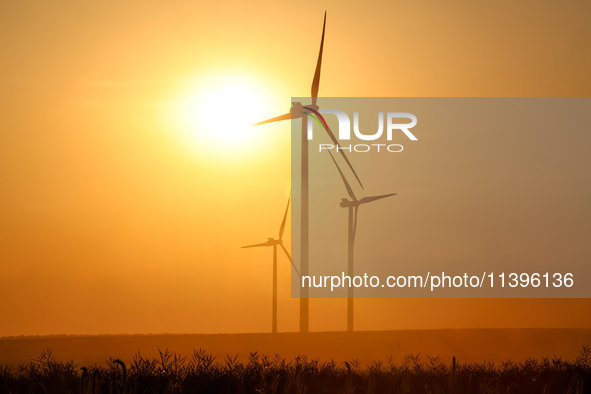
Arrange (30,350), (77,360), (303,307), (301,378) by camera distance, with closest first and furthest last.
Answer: (301,378), (77,360), (30,350), (303,307)

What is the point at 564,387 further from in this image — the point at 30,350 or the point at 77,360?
the point at 30,350

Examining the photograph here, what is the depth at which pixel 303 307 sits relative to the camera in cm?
1928

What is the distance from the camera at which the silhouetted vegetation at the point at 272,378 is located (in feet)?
34.1

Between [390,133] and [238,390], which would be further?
[390,133]

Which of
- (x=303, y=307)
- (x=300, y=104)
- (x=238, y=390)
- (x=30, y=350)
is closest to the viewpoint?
(x=238, y=390)

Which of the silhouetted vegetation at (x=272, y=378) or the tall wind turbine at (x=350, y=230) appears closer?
the silhouetted vegetation at (x=272, y=378)

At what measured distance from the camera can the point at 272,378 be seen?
427 inches

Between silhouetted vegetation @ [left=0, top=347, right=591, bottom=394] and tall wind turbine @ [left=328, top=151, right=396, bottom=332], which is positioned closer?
silhouetted vegetation @ [left=0, top=347, right=591, bottom=394]

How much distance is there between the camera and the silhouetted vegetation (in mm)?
10406

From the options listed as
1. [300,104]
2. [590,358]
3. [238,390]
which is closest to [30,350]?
[238,390]

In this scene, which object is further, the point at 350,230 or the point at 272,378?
the point at 350,230

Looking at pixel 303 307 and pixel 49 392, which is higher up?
pixel 303 307

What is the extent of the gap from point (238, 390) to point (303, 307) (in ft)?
30.0

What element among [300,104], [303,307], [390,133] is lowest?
[303,307]
